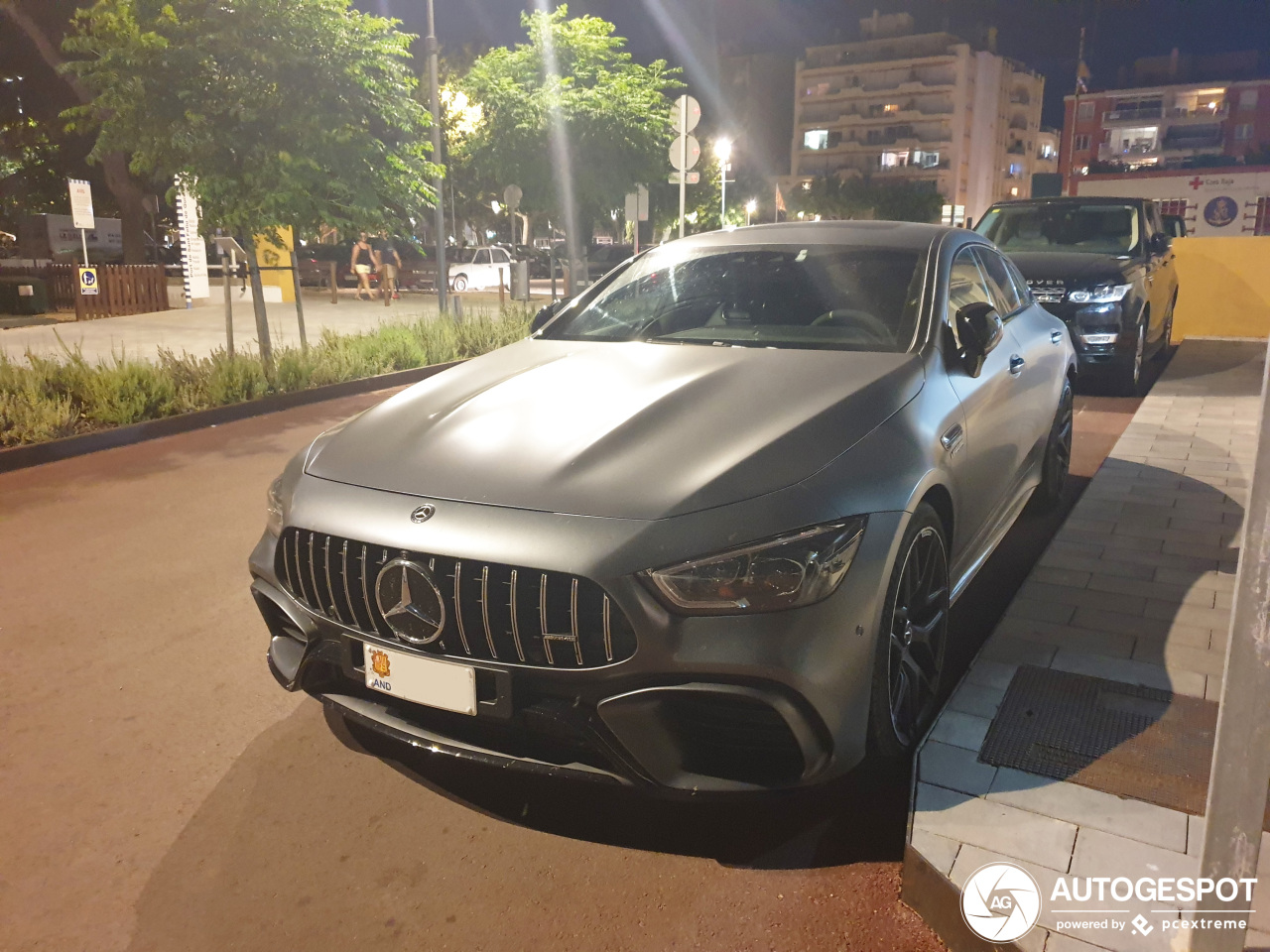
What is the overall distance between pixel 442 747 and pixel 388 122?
36.1 feet

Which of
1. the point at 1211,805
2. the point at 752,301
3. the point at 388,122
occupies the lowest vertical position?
the point at 1211,805

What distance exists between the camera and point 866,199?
80.1 m

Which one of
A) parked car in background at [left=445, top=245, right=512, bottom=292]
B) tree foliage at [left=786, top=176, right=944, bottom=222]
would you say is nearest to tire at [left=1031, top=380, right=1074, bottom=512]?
parked car in background at [left=445, top=245, right=512, bottom=292]

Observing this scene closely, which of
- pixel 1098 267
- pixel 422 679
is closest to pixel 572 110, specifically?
pixel 1098 267

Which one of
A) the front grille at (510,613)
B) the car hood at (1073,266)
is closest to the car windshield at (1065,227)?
the car hood at (1073,266)

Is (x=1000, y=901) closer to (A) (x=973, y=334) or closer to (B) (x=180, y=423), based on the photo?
(A) (x=973, y=334)

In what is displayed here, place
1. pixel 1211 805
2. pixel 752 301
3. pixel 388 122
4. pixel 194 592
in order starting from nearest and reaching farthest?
pixel 1211 805 → pixel 752 301 → pixel 194 592 → pixel 388 122

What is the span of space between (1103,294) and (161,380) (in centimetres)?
868

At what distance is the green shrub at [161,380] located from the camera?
797 centimetres

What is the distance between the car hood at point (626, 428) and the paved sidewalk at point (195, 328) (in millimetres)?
9711

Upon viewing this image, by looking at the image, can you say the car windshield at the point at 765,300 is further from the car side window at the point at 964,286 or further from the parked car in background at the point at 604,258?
the parked car in background at the point at 604,258

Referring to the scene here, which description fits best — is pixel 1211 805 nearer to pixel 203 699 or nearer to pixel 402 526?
pixel 402 526

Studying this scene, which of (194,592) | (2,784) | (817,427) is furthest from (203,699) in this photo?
(817,427)

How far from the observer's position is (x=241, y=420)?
30.9 ft
